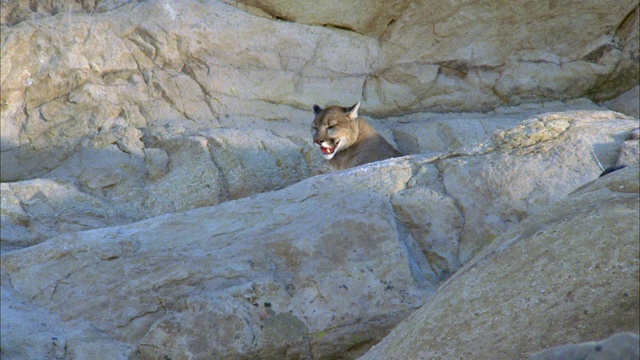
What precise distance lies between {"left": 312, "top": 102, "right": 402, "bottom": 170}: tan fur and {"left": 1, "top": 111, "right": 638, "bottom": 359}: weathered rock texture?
1.72 metres

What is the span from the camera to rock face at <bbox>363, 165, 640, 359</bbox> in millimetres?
3057

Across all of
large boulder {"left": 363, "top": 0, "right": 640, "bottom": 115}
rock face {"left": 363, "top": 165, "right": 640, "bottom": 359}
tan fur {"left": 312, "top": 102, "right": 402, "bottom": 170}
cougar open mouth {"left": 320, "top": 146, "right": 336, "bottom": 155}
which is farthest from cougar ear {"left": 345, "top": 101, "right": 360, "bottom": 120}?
rock face {"left": 363, "top": 165, "right": 640, "bottom": 359}

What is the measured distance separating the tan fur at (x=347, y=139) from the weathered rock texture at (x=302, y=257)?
5.66 feet

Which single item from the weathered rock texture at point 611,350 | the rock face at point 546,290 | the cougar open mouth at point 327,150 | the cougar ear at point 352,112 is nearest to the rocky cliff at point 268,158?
the cougar open mouth at point 327,150

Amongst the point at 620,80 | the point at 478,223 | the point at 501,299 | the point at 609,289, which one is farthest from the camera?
the point at 620,80

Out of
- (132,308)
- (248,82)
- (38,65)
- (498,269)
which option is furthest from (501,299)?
(38,65)

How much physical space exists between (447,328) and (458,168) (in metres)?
2.41

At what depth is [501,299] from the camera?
326 cm

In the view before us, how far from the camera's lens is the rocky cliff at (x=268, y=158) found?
490 centimetres

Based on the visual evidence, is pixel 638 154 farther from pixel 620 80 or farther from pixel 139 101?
pixel 139 101

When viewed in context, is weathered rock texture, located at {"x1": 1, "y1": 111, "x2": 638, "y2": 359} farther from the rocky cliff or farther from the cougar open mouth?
the cougar open mouth

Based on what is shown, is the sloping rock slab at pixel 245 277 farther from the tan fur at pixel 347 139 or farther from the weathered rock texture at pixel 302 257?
the tan fur at pixel 347 139

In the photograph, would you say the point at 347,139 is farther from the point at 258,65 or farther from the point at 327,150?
the point at 258,65

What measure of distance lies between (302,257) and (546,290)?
7.24 ft
